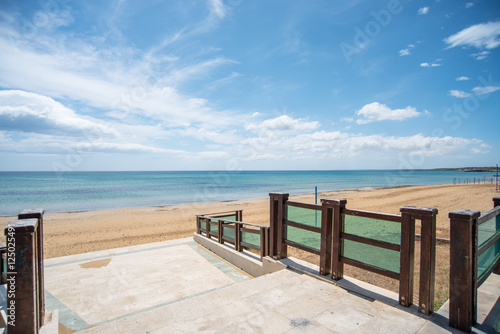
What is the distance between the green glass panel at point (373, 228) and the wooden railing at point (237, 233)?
2.06 metres

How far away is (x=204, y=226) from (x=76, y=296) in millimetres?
4554

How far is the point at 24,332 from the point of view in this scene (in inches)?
98.9

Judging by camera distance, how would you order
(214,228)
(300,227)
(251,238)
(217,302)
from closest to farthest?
(217,302) → (300,227) → (251,238) → (214,228)

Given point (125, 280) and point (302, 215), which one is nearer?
point (302, 215)

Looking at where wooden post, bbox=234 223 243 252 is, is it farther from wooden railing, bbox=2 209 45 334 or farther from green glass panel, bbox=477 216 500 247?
green glass panel, bbox=477 216 500 247

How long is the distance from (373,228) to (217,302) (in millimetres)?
2542

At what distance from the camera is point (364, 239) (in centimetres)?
394

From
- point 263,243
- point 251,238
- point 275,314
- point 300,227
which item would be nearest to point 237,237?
point 251,238

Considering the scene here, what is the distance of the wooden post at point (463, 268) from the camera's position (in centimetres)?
288

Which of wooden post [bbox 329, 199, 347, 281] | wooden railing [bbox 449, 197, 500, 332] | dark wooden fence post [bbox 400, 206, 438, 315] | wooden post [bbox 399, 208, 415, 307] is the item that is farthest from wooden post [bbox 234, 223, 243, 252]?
wooden railing [bbox 449, 197, 500, 332]

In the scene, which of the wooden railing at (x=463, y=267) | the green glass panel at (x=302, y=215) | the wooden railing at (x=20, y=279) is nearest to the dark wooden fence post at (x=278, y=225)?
the green glass panel at (x=302, y=215)

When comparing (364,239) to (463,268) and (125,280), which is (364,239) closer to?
(463,268)

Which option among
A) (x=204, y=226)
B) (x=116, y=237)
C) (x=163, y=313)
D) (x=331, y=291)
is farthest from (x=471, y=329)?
(x=116, y=237)

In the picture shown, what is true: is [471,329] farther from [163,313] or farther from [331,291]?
[163,313]
